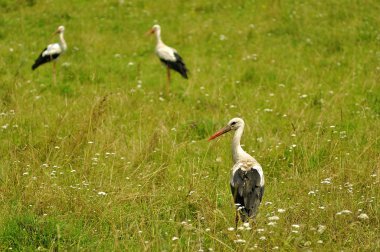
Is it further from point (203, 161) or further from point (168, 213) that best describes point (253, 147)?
point (168, 213)

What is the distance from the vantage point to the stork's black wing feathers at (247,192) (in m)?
4.68

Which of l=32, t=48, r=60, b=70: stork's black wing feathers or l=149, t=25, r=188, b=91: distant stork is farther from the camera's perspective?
l=32, t=48, r=60, b=70: stork's black wing feathers

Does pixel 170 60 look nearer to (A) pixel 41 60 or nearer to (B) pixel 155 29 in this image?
(B) pixel 155 29

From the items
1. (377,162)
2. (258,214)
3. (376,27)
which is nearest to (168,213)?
(258,214)

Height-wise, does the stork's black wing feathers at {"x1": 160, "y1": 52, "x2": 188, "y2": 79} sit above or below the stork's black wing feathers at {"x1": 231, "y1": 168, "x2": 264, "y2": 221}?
below

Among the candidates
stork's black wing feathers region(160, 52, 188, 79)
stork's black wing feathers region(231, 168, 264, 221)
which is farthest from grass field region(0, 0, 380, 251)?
stork's black wing feathers region(160, 52, 188, 79)

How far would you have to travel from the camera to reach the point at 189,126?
786cm

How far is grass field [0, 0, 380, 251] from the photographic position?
4793mm

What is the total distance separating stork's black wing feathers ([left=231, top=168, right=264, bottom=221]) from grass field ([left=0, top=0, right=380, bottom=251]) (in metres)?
0.14

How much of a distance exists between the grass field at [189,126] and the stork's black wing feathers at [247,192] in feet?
0.45

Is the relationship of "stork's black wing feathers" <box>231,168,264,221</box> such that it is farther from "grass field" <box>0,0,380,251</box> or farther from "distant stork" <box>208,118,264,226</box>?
"grass field" <box>0,0,380,251</box>

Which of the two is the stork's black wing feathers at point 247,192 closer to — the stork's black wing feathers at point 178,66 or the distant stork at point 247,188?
the distant stork at point 247,188

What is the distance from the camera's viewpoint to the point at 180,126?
25.8ft

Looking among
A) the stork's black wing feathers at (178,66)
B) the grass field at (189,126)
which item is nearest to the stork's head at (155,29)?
the grass field at (189,126)
